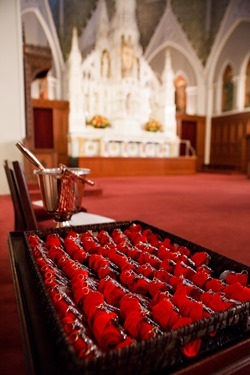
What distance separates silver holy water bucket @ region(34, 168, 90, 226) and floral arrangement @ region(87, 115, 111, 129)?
30.4ft

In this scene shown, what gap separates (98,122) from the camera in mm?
10453

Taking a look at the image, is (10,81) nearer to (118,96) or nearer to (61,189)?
(61,189)

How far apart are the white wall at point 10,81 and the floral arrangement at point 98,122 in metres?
5.59

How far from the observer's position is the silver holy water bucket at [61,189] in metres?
1.33

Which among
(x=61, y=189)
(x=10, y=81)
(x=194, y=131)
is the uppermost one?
(x=10, y=81)

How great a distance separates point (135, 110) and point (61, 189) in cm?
997

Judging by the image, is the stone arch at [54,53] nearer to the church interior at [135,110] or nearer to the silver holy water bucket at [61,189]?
the church interior at [135,110]

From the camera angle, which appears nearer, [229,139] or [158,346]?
[158,346]

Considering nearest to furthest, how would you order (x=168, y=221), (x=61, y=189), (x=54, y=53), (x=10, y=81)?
(x=61, y=189) → (x=168, y=221) → (x=10, y=81) → (x=54, y=53)

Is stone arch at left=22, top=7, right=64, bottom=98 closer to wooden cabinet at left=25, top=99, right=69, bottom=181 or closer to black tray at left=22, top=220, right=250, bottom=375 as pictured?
wooden cabinet at left=25, top=99, right=69, bottom=181

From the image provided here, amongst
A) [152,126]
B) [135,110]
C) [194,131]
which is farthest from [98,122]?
[194,131]

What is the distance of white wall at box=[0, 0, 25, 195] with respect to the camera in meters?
4.70

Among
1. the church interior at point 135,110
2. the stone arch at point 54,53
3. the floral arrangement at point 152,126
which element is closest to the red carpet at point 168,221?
the church interior at point 135,110


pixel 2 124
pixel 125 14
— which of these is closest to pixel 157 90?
pixel 125 14
